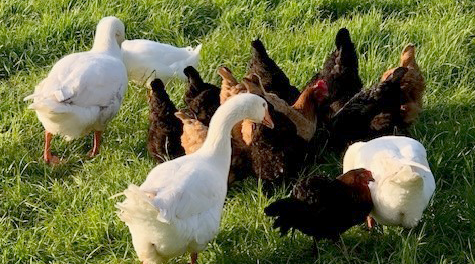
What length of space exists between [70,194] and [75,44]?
1998mm

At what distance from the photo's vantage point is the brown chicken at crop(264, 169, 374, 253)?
13.1ft

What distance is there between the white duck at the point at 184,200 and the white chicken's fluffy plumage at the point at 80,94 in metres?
1.15

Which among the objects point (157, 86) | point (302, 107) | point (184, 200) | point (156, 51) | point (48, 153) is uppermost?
point (184, 200)

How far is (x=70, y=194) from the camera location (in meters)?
4.82

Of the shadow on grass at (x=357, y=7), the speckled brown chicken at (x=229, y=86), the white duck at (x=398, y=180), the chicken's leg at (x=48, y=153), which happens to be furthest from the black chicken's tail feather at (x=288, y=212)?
the shadow on grass at (x=357, y=7)

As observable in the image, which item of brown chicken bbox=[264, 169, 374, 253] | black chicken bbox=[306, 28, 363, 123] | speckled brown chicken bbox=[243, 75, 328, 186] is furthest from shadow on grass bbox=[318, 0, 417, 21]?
brown chicken bbox=[264, 169, 374, 253]

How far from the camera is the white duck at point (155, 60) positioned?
5953mm

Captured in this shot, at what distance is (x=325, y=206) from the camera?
403 cm

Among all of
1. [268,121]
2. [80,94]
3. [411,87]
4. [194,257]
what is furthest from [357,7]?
[194,257]

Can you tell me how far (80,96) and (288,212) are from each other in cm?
174

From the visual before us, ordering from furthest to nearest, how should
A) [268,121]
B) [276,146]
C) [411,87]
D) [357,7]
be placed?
[357,7]
[411,87]
[276,146]
[268,121]

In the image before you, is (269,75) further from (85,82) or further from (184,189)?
(184,189)

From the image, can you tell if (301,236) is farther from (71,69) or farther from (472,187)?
(71,69)

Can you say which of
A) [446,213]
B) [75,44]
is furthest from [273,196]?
[75,44]
